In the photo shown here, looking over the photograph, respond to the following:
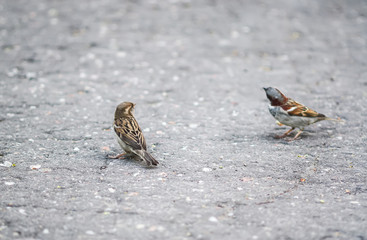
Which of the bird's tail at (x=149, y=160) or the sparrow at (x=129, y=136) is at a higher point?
the sparrow at (x=129, y=136)

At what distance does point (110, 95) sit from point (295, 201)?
160 inches

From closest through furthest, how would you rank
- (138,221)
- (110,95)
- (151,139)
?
(138,221), (151,139), (110,95)

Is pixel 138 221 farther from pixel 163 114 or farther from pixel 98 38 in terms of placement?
pixel 98 38

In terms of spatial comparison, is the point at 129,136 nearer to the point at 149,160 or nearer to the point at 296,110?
the point at 149,160

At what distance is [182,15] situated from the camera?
11.6m

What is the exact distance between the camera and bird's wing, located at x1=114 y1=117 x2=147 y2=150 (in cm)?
489

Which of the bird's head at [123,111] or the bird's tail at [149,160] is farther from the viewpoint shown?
the bird's head at [123,111]

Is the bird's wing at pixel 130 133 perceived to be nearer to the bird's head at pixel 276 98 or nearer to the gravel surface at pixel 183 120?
the gravel surface at pixel 183 120

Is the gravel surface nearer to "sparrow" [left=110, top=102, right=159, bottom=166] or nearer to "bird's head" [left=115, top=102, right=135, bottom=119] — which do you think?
"sparrow" [left=110, top=102, right=159, bottom=166]

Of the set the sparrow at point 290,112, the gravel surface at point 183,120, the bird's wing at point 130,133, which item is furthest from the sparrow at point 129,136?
the sparrow at point 290,112

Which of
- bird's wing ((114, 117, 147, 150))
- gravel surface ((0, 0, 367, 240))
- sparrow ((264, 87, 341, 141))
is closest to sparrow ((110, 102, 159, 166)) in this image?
bird's wing ((114, 117, 147, 150))

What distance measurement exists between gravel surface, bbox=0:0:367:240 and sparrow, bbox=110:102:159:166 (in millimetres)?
167

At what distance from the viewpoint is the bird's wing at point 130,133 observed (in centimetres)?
489

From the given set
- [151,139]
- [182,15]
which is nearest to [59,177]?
[151,139]
